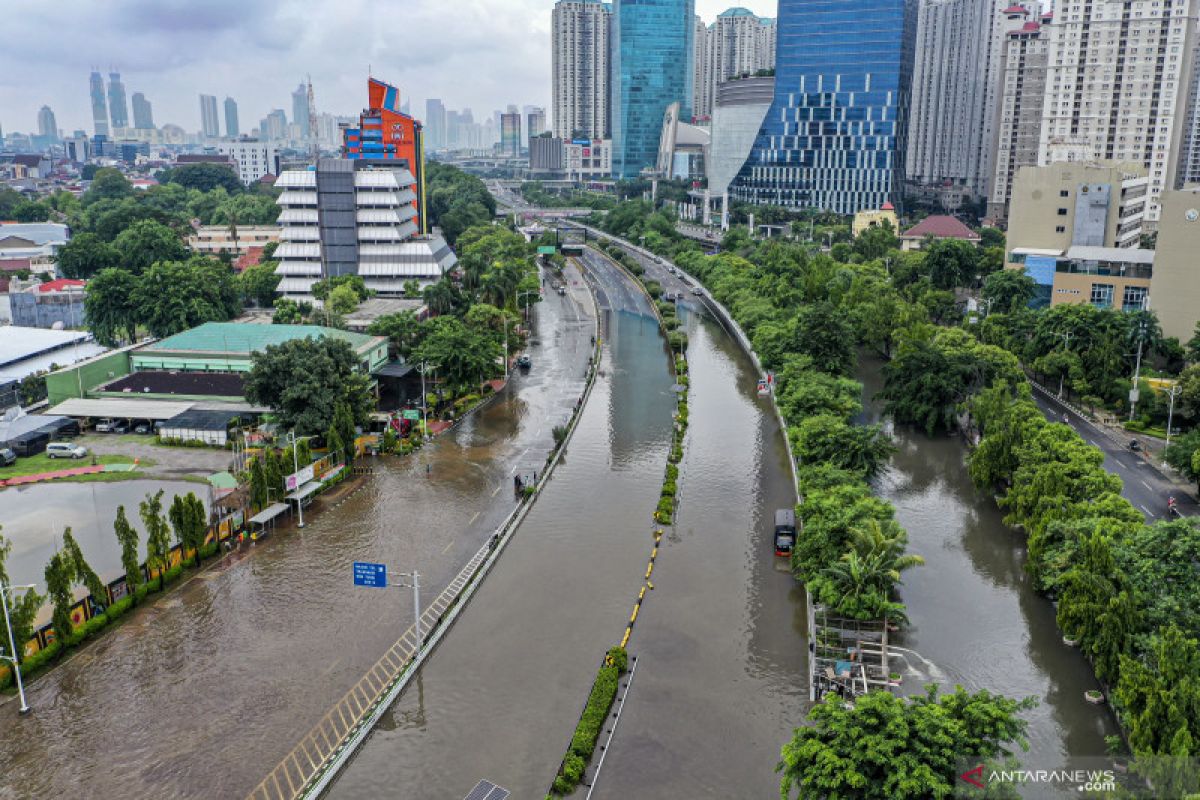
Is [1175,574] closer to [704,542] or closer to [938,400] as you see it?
[704,542]

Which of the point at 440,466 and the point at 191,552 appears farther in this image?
the point at 440,466

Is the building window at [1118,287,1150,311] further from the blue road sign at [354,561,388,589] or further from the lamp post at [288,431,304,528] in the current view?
the blue road sign at [354,561,388,589]

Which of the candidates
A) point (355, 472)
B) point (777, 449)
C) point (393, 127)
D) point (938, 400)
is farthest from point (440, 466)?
point (393, 127)

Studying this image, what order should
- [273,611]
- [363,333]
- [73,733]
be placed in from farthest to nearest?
[363,333] < [273,611] < [73,733]

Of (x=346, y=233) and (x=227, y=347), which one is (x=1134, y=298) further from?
(x=227, y=347)

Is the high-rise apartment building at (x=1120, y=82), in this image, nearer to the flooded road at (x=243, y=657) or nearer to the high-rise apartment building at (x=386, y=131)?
the high-rise apartment building at (x=386, y=131)

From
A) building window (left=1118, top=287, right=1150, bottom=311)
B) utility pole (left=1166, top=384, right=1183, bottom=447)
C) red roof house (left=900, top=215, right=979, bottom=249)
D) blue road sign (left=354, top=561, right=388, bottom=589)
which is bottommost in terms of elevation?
blue road sign (left=354, top=561, right=388, bottom=589)

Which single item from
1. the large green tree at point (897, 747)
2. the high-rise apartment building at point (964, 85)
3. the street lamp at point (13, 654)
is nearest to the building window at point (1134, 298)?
the large green tree at point (897, 747)

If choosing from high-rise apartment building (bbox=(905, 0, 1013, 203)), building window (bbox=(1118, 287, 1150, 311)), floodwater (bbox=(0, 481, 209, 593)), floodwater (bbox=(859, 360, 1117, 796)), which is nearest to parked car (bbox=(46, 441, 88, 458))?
floodwater (bbox=(0, 481, 209, 593))
